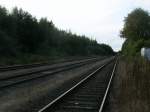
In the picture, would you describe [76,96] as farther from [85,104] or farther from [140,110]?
[140,110]

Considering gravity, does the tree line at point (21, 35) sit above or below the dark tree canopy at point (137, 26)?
below

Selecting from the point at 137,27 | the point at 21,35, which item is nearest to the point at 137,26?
the point at 137,27

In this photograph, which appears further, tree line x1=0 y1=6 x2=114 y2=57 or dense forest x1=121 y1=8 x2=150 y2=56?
dense forest x1=121 y1=8 x2=150 y2=56

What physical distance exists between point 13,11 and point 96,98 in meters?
48.8

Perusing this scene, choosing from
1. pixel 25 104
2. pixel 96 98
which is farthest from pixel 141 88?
pixel 25 104

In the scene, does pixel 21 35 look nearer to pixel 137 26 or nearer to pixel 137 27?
pixel 137 27

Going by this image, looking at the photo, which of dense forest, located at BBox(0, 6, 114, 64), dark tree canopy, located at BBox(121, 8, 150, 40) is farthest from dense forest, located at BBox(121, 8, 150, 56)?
dense forest, located at BBox(0, 6, 114, 64)

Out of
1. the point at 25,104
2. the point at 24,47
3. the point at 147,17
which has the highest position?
the point at 147,17

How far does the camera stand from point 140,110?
9.67 metres

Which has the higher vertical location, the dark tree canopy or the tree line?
the dark tree canopy

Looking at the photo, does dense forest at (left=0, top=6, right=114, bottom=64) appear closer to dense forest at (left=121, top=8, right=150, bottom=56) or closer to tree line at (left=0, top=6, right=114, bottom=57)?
tree line at (left=0, top=6, right=114, bottom=57)

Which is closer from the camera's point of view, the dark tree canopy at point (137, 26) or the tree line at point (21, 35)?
the tree line at point (21, 35)

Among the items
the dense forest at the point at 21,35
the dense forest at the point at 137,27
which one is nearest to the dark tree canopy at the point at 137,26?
the dense forest at the point at 137,27

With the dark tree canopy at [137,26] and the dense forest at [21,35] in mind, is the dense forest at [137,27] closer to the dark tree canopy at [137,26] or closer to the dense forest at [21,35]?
the dark tree canopy at [137,26]
